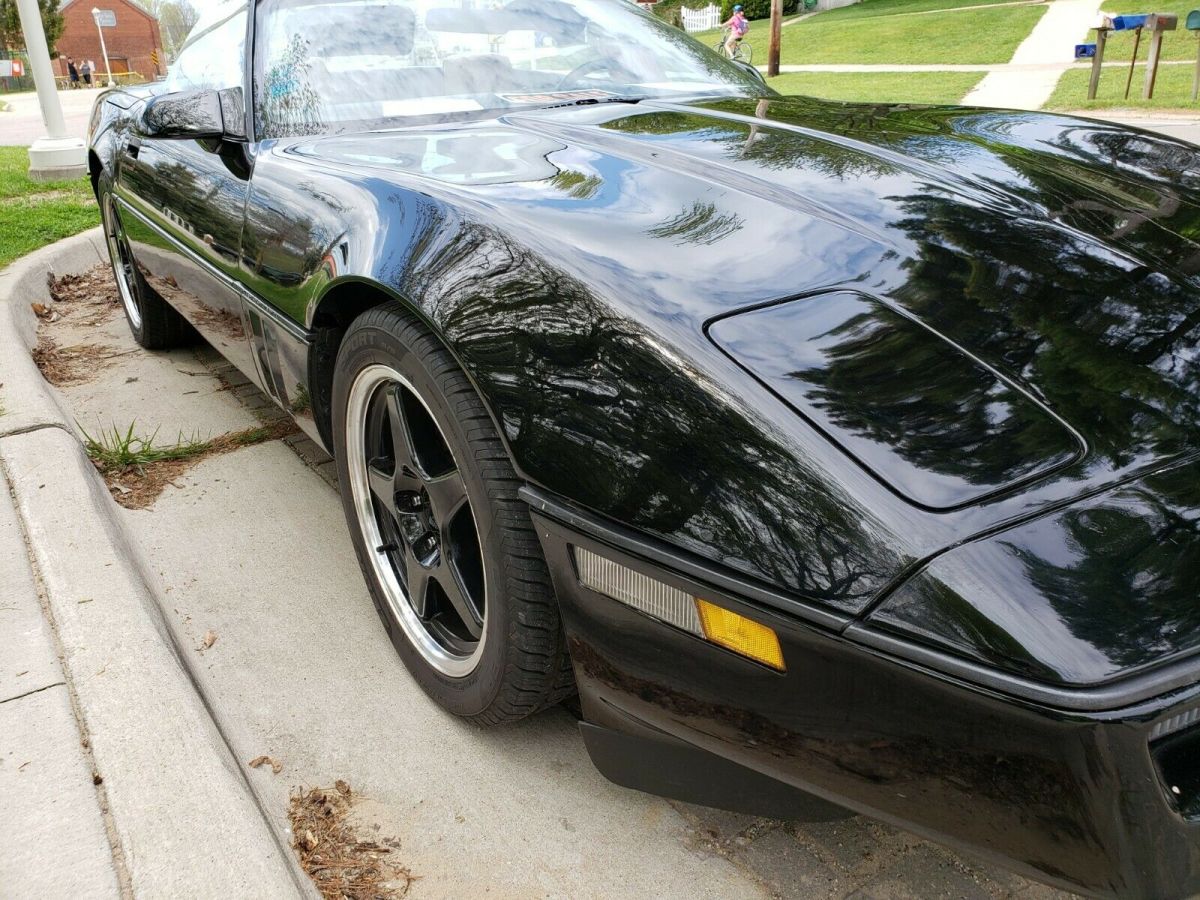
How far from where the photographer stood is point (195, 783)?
5.42ft

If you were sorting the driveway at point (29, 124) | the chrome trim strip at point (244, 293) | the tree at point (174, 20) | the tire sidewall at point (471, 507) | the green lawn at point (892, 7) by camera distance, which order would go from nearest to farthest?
1. the tire sidewall at point (471, 507)
2. the chrome trim strip at point (244, 293)
3. the tree at point (174, 20)
4. the driveway at point (29, 124)
5. the green lawn at point (892, 7)

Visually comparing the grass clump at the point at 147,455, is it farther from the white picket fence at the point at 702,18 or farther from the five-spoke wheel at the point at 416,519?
the white picket fence at the point at 702,18

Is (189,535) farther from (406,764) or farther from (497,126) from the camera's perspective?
(497,126)

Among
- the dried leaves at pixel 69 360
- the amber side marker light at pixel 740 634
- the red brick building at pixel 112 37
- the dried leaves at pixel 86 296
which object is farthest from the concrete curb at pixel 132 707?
the red brick building at pixel 112 37

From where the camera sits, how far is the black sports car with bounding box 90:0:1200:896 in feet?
3.41

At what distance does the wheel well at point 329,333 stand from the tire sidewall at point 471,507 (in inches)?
3.6

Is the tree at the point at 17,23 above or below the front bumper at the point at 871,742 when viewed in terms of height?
above

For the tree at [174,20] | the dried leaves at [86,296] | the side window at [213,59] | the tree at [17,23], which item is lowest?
the dried leaves at [86,296]

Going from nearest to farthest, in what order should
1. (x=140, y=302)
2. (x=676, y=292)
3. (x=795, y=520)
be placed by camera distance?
(x=795, y=520) → (x=676, y=292) → (x=140, y=302)

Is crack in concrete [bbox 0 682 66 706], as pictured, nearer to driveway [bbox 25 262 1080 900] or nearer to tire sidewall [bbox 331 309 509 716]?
driveway [bbox 25 262 1080 900]

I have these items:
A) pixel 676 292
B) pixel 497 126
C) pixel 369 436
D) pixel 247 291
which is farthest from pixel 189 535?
pixel 676 292

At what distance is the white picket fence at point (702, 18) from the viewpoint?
39219 millimetres

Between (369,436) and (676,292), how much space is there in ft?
2.94

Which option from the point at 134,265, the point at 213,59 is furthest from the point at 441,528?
the point at 134,265
